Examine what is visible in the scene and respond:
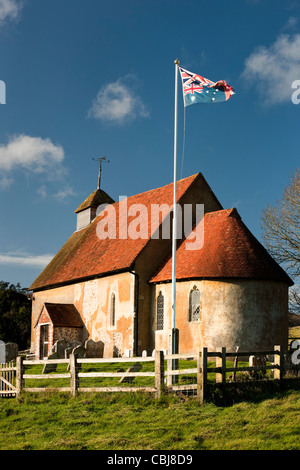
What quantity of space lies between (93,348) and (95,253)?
8.85 meters

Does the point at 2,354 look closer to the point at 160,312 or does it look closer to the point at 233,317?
the point at 160,312

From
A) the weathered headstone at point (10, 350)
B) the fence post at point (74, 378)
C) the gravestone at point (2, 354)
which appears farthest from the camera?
the weathered headstone at point (10, 350)

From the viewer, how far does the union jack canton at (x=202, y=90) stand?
19.4 meters

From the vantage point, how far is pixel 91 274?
3058cm

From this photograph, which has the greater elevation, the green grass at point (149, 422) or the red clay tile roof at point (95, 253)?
the red clay tile roof at point (95, 253)

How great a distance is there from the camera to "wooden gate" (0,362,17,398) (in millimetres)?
18156

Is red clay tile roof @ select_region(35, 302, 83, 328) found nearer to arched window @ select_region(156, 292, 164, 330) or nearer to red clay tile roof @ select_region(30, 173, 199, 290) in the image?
red clay tile roof @ select_region(30, 173, 199, 290)

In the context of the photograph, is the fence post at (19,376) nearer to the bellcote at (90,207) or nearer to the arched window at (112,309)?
the arched window at (112,309)

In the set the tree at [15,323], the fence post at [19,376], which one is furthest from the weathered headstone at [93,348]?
the tree at [15,323]

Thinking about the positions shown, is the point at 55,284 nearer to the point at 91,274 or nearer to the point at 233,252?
the point at 91,274

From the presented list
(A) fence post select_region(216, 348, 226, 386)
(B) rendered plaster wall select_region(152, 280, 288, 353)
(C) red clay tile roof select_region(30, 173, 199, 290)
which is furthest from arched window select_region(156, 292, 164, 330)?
(A) fence post select_region(216, 348, 226, 386)

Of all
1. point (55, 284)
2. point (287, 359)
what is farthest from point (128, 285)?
point (287, 359)

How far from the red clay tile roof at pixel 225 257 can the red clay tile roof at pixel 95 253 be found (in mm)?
2514

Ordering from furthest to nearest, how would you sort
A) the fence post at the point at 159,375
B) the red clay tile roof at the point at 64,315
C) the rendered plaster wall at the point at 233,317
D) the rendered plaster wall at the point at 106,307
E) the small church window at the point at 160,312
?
the red clay tile roof at the point at 64,315
the rendered plaster wall at the point at 106,307
the small church window at the point at 160,312
the rendered plaster wall at the point at 233,317
the fence post at the point at 159,375
